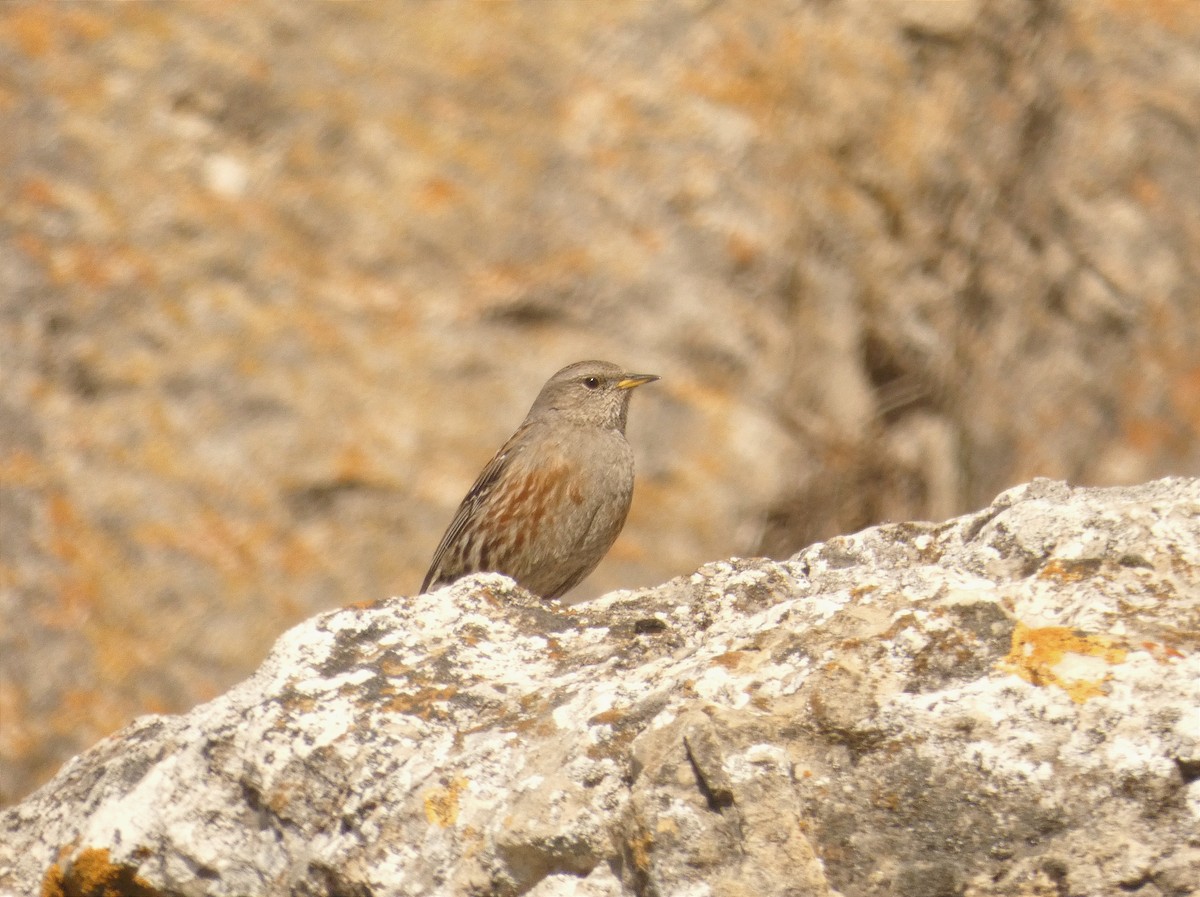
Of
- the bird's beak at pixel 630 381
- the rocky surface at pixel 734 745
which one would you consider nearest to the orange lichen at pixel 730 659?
the rocky surface at pixel 734 745

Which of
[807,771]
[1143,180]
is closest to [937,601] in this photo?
[807,771]

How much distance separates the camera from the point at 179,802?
130 inches

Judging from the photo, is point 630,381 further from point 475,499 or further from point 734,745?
point 734,745

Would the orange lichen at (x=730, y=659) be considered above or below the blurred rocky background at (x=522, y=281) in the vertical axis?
below

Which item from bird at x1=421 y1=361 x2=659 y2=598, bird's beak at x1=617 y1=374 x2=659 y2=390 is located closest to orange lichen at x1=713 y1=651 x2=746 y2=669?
bird at x1=421 y1=361 x2=659 y2=598

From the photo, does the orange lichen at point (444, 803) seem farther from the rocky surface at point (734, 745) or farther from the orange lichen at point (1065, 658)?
the orange lichen at point (1065, 658)

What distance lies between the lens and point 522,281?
799cm

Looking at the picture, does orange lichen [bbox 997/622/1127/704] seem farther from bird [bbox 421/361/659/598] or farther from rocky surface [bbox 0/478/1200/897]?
bird [bbox 421/361/659/598]

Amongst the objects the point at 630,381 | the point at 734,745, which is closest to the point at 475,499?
the point at 630,381

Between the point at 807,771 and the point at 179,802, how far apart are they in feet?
3.94

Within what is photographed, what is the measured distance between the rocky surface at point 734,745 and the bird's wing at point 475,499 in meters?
3.16

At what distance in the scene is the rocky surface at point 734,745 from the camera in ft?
8.78

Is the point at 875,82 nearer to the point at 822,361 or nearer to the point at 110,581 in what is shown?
the point at 822,361

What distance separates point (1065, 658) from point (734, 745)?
0.54m
